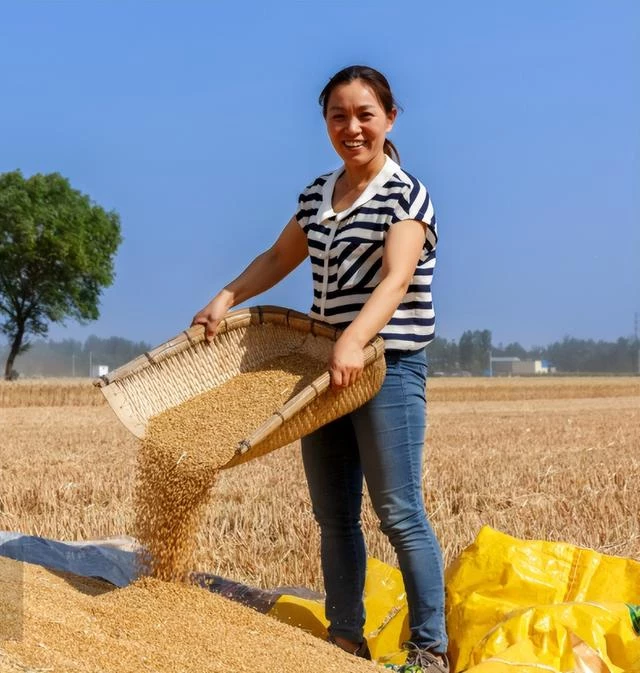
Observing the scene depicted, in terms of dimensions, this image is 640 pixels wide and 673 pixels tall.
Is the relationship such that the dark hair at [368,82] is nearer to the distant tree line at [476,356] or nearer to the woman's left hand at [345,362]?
the woman's left hand at [345,362]

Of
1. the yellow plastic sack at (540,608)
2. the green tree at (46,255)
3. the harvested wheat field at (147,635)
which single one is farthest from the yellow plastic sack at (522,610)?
the green tree at (46,255)

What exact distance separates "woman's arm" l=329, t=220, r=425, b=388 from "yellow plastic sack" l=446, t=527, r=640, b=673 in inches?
39.1

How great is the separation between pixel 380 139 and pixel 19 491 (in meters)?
4.16

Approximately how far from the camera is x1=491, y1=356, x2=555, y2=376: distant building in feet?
307

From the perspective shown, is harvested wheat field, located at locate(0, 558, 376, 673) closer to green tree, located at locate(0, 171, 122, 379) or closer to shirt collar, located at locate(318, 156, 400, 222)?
shirt collar, located at locate(318, 156, 400, 222)

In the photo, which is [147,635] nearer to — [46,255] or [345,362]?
[345,362]

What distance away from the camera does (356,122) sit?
3291 mm

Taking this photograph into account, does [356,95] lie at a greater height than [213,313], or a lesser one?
Answer: greater

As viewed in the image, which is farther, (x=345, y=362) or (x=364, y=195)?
(x=364, y=195)

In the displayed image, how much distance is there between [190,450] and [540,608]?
1258 mm

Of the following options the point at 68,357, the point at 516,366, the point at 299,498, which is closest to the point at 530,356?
the point at 516,366

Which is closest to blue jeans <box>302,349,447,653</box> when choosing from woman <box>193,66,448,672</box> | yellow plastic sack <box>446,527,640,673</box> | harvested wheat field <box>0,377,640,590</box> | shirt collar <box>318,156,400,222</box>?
woman <box>193,66,448,672</box>

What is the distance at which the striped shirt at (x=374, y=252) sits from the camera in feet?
10.7

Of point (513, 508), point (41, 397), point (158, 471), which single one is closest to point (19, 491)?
point (513, 508)
